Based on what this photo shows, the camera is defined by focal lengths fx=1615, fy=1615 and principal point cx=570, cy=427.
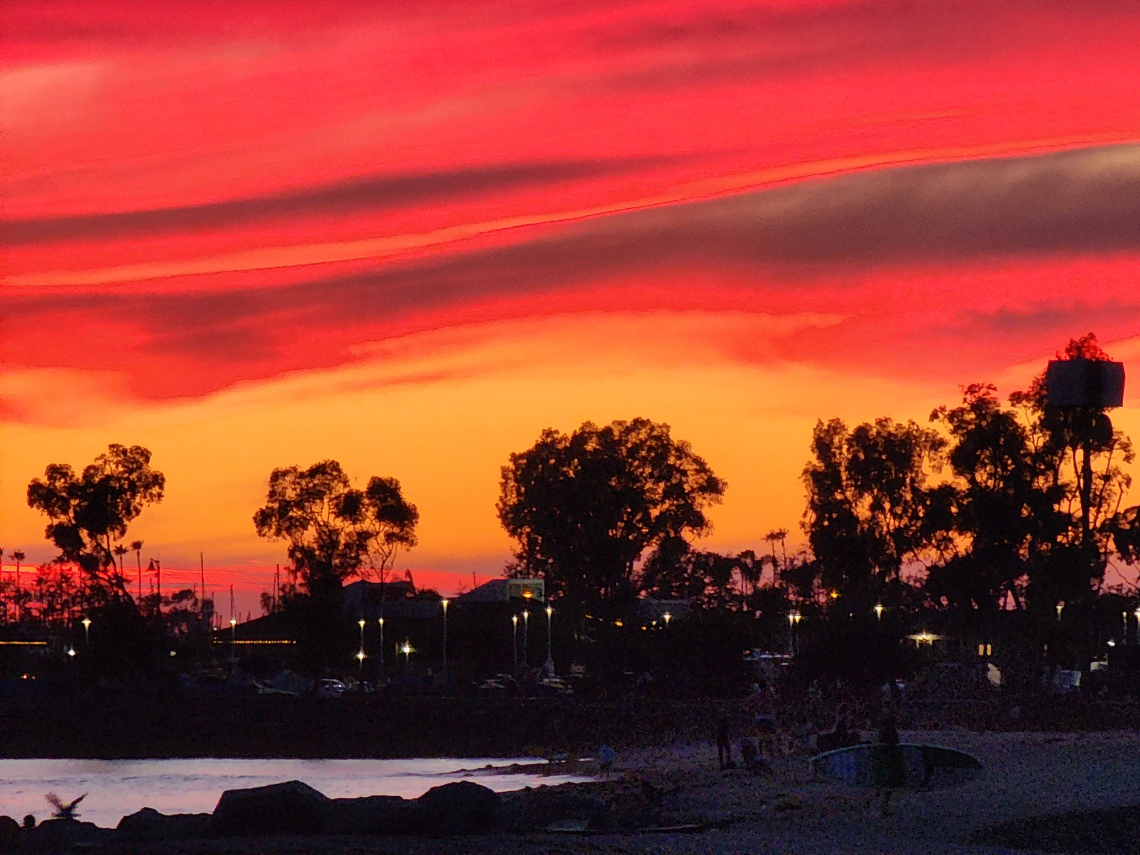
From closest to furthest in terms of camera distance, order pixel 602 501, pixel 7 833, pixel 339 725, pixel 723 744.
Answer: pixel 7 833 < pixel 723 744 < pixel 339 725 < pixel 602 501

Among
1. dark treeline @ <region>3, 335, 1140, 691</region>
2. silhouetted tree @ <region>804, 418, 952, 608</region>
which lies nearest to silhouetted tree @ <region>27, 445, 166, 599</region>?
dark treeline @ <region>3, 335, 1140, 691</region>

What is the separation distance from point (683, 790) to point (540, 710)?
38096 millimetres

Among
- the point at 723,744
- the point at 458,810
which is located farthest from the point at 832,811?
the point at 723,744

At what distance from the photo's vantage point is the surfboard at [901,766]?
3040cm

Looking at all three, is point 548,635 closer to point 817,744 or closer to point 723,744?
point 723,744

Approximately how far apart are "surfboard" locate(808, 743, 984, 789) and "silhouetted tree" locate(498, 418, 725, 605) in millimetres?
58673

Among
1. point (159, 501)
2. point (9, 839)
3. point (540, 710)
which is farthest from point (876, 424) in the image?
point (9, 839)

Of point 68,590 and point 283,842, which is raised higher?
point 68,590

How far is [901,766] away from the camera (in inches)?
1192

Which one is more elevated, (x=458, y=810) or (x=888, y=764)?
(x=888, y=764)

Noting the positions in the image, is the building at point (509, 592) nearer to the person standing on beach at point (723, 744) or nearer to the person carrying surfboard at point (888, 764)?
the person standing on beach at point (723, 744)

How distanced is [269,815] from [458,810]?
306cm

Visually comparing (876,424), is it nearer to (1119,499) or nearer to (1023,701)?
(1119,499)

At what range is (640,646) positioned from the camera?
84.1 metres
